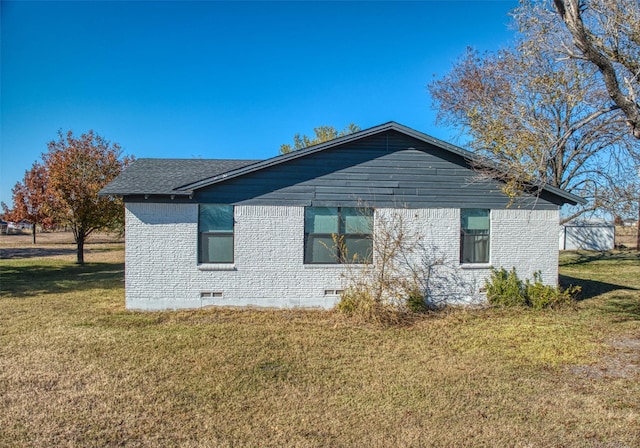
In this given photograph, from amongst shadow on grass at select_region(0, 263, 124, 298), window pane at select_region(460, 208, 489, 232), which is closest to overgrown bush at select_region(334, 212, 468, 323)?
window pane at select_region(460, 208, 489, 232)

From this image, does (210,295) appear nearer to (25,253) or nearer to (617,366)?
(617,366)

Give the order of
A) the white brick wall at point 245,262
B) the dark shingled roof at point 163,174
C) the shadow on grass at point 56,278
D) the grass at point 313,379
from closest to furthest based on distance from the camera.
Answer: the grass at point 313,379 → the dark shingled roof at point 163,174 → the white brick wall at point 245,262 → the shadow on grass at point 56,278

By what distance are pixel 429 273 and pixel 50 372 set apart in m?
8.35

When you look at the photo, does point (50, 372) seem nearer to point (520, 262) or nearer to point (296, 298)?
point (296, 298)

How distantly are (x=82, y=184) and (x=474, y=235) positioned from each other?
1857 cm

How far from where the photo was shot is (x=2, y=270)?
18.6 metres

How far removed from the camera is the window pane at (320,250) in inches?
417

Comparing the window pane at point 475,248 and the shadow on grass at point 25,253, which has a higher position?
the window pane at point 475,248

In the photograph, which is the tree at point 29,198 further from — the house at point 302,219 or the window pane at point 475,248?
the window pane at point 475,248

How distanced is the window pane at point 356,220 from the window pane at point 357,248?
211 mm

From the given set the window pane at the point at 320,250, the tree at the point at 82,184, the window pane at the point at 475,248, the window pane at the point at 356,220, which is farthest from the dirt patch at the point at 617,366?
the tree at the point at 82,184

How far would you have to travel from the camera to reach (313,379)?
5902mm

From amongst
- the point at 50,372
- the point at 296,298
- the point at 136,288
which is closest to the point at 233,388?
the point at 50,372

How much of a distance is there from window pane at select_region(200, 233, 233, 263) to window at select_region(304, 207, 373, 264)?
197 cm
